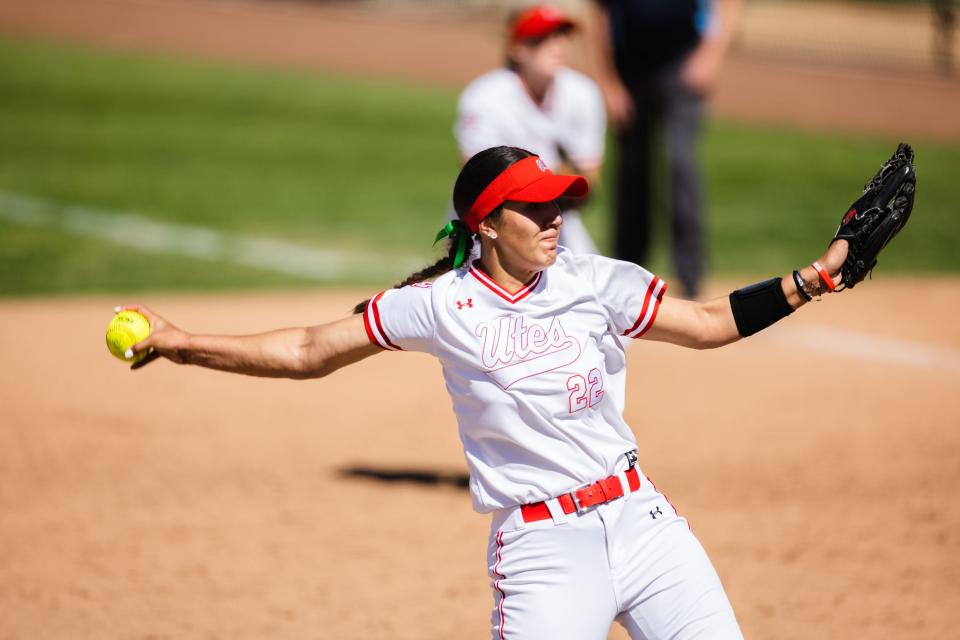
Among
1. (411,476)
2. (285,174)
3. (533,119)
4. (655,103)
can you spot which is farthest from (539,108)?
(285,174)

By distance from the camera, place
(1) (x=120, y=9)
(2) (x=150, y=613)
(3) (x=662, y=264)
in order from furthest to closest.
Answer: (1) (x=120, y=9), (3) (x=662, y=264), (2) (x=150, y=613)

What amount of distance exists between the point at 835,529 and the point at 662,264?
562 cm

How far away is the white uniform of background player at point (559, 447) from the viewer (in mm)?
3361

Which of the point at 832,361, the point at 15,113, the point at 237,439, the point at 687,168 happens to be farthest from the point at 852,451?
the point at 15,113

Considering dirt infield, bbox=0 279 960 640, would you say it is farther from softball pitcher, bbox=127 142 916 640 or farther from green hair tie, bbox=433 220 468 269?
green hair tie, bbox=433 220 468 269

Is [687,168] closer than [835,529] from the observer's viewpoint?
No

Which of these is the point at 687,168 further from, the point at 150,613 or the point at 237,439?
the point at 150,613

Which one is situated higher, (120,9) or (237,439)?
(120,9)

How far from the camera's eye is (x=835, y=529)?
570cm

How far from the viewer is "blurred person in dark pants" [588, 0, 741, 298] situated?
29.3 ft

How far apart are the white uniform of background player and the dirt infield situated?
56.6 inches

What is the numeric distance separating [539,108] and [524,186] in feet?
10.4

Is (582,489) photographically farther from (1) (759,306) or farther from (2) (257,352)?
(2) (257,352)

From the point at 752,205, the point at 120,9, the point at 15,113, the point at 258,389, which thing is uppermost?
the point at 120,9
